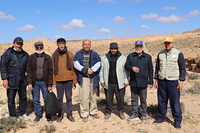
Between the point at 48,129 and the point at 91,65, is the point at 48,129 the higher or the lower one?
the lower one

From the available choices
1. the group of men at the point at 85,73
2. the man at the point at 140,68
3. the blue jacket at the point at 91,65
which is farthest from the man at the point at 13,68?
the man at the point at 140,68

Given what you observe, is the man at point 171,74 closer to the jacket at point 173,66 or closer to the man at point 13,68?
the jacket at point 173,66

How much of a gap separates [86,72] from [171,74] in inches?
78.2

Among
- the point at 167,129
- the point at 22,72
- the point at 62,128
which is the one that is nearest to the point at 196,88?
the point at 167,129

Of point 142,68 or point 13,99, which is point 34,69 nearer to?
point 13,99

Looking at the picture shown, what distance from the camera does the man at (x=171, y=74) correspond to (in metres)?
4.30

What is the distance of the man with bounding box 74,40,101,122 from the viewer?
4844 millimetres

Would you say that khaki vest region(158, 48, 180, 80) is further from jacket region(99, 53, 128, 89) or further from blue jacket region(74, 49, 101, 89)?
blue jacket region(74, 49, 101, 89)

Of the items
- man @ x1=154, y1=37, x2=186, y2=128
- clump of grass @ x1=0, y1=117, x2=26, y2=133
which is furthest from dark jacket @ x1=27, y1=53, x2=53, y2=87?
man @ x1=154, y1=37, x2=186, y2=128

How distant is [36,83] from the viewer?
4859 mm

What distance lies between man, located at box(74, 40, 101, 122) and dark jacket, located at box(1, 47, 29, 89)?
1366 mm

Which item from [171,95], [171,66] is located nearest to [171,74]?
[171,66]

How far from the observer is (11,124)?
4820mm

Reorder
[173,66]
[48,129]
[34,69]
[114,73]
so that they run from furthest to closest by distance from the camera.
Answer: [114,73] → [34,69] → [48,129] → [173,66]
